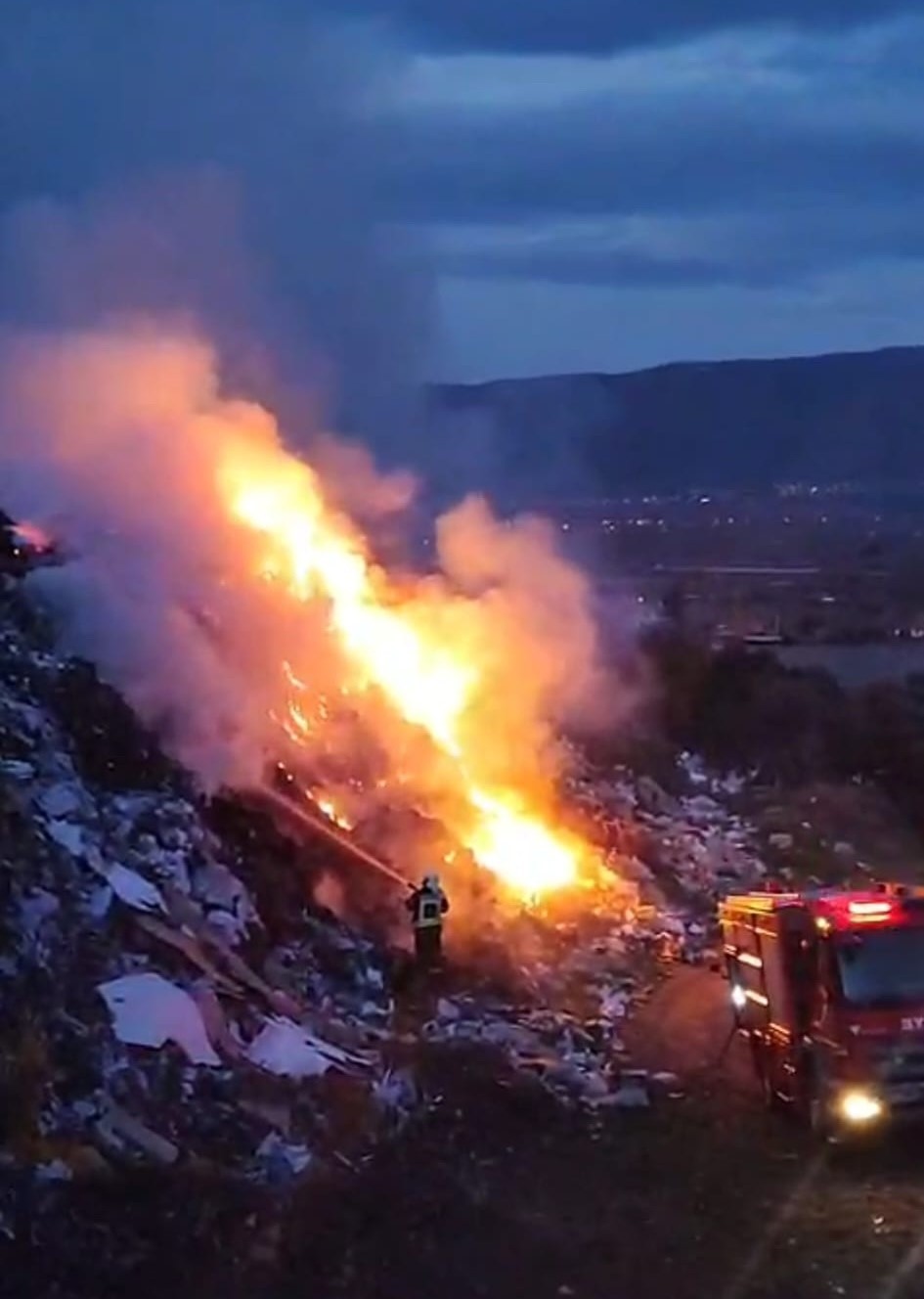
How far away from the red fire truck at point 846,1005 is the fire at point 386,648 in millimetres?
7545

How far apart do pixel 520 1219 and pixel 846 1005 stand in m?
2.94

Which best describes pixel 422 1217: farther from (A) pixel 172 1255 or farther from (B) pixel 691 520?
(B) pixel 691 520

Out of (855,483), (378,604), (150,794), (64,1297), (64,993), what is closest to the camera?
(64,1297)

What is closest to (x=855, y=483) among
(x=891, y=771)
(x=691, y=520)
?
(x=691, y=520)

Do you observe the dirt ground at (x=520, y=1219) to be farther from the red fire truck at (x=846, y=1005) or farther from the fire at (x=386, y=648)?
the fire at (x=386, y=648)

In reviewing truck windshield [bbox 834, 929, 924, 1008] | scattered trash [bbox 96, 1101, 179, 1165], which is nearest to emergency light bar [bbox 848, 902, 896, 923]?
truck windshield [bbox 834, 929, 924, 1008]

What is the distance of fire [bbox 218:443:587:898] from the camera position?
25469 millimetres

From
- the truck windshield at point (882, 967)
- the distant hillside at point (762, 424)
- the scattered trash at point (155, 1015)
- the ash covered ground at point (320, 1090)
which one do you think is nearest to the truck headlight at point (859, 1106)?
the ash covered ground at point (320, 1090)

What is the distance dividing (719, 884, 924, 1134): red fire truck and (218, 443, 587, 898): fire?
7.55 metres

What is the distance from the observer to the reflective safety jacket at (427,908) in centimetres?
2030

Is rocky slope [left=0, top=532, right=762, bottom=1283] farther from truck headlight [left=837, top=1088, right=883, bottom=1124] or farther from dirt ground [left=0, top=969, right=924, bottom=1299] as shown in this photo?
truck headlight [left=837, top=1088, right=883, bottom=1124]

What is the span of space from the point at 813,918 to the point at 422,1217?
13.1 feet

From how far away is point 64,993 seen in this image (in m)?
15.9

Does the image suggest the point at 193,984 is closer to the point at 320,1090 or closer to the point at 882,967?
the point at 320,1090
